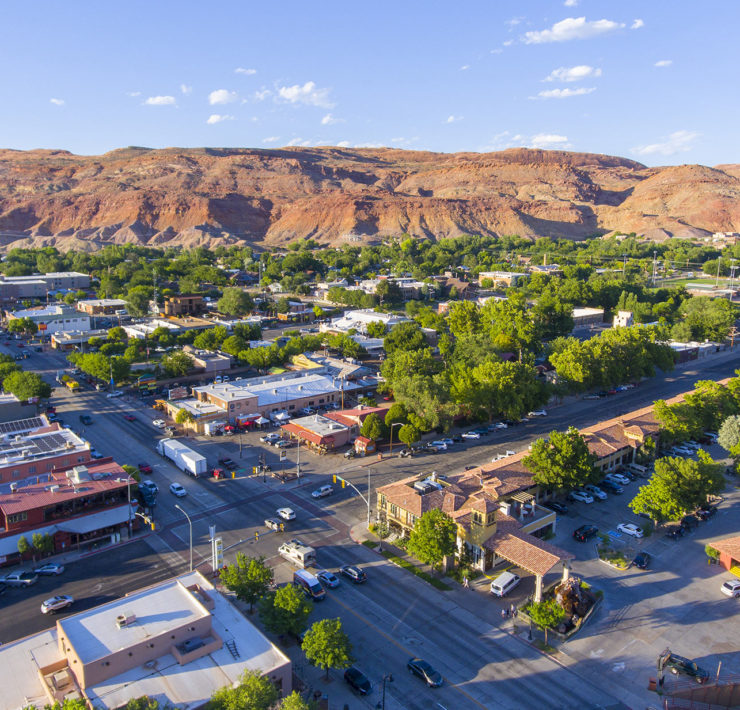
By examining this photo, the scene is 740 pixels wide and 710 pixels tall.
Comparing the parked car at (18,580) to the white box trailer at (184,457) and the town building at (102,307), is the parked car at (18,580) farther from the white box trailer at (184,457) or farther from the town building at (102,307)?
the town building at (102,307)

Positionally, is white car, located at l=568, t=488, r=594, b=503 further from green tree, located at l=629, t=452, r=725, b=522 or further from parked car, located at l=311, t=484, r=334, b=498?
parked car, located at l=311, t=484, r=334, b=498

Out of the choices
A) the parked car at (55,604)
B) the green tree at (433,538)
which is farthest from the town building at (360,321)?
the parked car at (55,604)

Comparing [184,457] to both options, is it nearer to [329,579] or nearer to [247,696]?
[329,579]

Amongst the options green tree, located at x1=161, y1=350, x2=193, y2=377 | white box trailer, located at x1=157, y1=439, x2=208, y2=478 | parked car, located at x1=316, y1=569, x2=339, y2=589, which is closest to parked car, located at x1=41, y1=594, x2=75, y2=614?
parked car, located at x1=316, y1=569, x2=339, y2=589

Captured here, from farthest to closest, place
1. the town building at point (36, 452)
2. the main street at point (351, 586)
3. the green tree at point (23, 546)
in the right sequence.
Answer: the town building at point (36, 452) < the green tree at point (23, 546) < the main street at point (351, 586)

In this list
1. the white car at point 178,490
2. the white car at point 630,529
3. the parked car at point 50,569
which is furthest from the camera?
the white car at point 178,490

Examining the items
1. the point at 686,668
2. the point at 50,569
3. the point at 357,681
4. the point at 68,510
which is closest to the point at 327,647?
the point at 357,681
